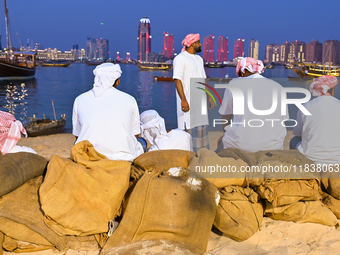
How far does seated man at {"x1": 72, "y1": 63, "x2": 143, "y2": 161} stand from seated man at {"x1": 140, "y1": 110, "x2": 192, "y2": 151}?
2.36 ft

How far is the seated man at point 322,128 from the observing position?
2846 mm

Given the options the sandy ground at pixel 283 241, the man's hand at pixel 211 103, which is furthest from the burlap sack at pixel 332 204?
the man's hand at pixel 211 103

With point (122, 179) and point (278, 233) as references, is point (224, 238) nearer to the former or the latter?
point (278, 233)

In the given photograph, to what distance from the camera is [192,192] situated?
246cm

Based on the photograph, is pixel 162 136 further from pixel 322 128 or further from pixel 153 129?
pixel 322 128

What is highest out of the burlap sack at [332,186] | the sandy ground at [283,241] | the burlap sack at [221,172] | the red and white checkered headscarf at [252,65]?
the red and white checkered headscarf at [252,65]

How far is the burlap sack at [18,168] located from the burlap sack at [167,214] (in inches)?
32.5

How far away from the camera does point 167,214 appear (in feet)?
7.77

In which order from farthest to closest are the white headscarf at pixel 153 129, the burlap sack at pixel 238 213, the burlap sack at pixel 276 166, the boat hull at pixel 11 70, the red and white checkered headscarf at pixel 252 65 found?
the boat hull at pixel 11 70 → the white headscarf at pixel 153 129 → the red and white checkered headscarf at pixel 252 65 → the burlap sack at pixel 276 166 → the burlap sack at pixel 238 213

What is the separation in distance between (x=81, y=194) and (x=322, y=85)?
2282mm

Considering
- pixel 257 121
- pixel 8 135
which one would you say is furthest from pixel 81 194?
pixel 257 121

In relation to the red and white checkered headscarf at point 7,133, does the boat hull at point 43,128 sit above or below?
below

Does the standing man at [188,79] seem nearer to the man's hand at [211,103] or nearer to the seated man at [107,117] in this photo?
the man's hand at [211,103]

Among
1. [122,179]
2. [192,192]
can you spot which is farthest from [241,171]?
[122,179]
